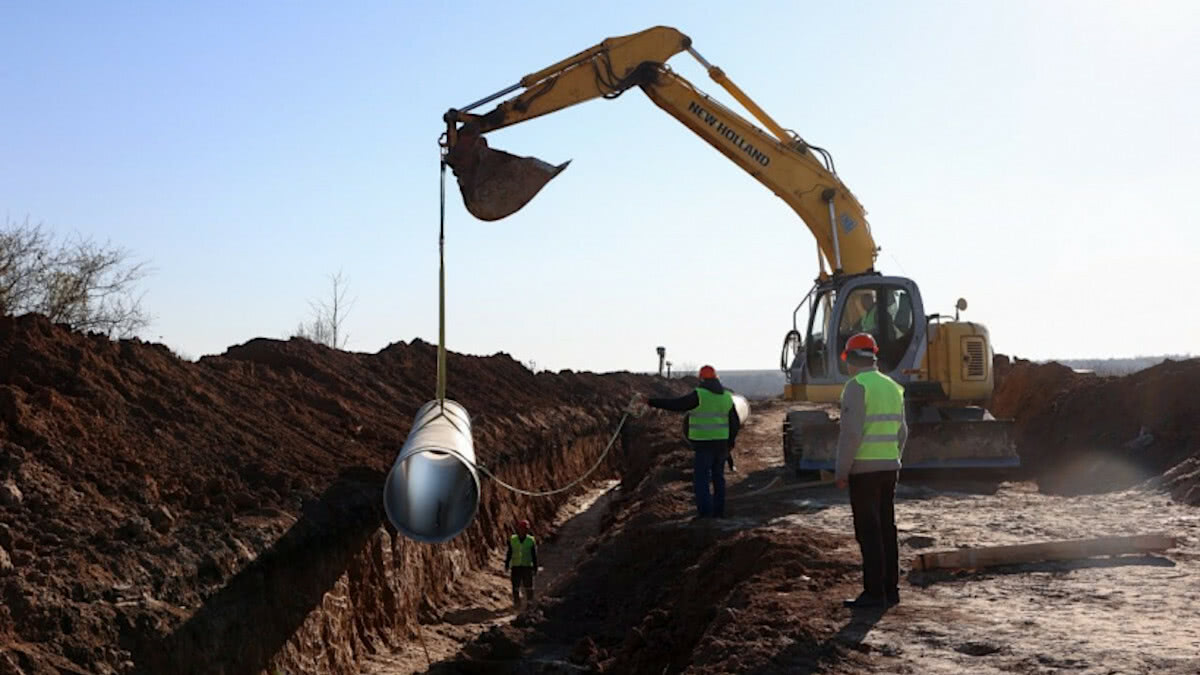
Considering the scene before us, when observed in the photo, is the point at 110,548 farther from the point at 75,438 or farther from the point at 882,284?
the point at 882,284

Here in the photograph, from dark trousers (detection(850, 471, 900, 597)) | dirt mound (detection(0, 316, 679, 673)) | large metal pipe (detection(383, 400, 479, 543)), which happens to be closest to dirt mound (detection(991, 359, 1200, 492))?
dirt mound (detection(0, 316, 679, 673))

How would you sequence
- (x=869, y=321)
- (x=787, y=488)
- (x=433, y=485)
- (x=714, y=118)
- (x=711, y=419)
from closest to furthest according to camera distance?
(x=433, y=485)
(x=711, y=419)
(x=787, y=488)
(x=869, y=321)
(x=714, y=118)

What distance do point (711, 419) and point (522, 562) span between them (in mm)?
4040

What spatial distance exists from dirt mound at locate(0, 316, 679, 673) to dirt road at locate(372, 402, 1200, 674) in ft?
3.72

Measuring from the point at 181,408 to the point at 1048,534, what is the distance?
931cm

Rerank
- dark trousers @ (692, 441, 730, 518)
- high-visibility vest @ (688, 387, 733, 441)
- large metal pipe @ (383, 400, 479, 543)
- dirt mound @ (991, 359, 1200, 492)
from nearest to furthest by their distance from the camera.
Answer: large metal pipe @ (383, 400, 479, 543)
high-visibility vest @ (688, 387, 733, 441)
dark trousers @ (692, 441, 730, 518)
dirt mound @ (991, 359, 1200, 492)

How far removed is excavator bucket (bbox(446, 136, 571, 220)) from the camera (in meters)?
13.2

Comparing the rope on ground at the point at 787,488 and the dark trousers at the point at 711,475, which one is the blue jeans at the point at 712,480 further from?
the rope on ground at the point at 787,488

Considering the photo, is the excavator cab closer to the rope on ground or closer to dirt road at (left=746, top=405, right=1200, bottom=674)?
the rope on ground

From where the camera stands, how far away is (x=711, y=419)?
12.8 m

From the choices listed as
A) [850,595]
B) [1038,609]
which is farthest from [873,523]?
[1038,609]

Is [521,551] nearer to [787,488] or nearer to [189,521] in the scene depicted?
[787,488]

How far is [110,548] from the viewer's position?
352 inches

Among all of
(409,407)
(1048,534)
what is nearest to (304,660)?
(1048,534)
